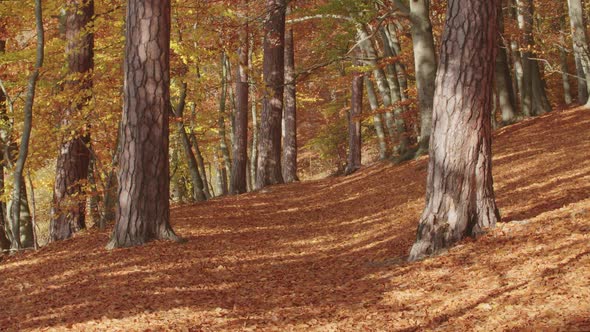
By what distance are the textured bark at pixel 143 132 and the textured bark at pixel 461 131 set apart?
3.76 metres

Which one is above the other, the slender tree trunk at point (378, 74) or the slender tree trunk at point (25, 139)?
the slender tree trunk at point (378, 74)

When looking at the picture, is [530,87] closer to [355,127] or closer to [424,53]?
[424,53]

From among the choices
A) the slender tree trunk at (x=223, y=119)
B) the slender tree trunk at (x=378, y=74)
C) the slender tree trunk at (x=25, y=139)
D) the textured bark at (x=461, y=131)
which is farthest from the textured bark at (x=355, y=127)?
the textured bark at (x=461, y=131)

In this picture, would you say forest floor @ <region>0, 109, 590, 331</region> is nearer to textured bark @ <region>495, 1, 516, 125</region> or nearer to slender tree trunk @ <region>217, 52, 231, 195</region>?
textured bark @ <region>495, 1, 516, 125</region>

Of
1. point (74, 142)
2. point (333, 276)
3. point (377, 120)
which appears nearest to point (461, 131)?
point (333, 276)

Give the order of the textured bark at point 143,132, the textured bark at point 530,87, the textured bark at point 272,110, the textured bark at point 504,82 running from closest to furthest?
the textured bark at point 143,132, the textured bark at point 272,110, the textured bark at point 504,82, the textured bark at point 530,87

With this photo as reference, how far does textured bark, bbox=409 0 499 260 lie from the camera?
671 cm

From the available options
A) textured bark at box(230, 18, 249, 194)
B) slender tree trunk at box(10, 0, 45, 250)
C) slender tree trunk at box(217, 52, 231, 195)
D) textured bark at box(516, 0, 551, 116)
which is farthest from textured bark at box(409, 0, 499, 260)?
slender tree trunk at box(217, 52, 231, 195)

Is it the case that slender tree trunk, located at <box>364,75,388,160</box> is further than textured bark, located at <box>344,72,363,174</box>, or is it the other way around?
slender tree trunk, located at <box>364,75,388,160</box>

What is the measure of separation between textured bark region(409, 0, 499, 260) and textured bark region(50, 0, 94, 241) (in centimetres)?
631

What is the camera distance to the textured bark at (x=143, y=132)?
8.53 metres

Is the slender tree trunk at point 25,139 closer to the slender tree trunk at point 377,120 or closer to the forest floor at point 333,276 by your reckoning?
the forest floor at point 333,276

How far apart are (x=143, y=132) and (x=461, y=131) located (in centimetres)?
432

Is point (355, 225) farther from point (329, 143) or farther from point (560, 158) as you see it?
point (329, 143)
